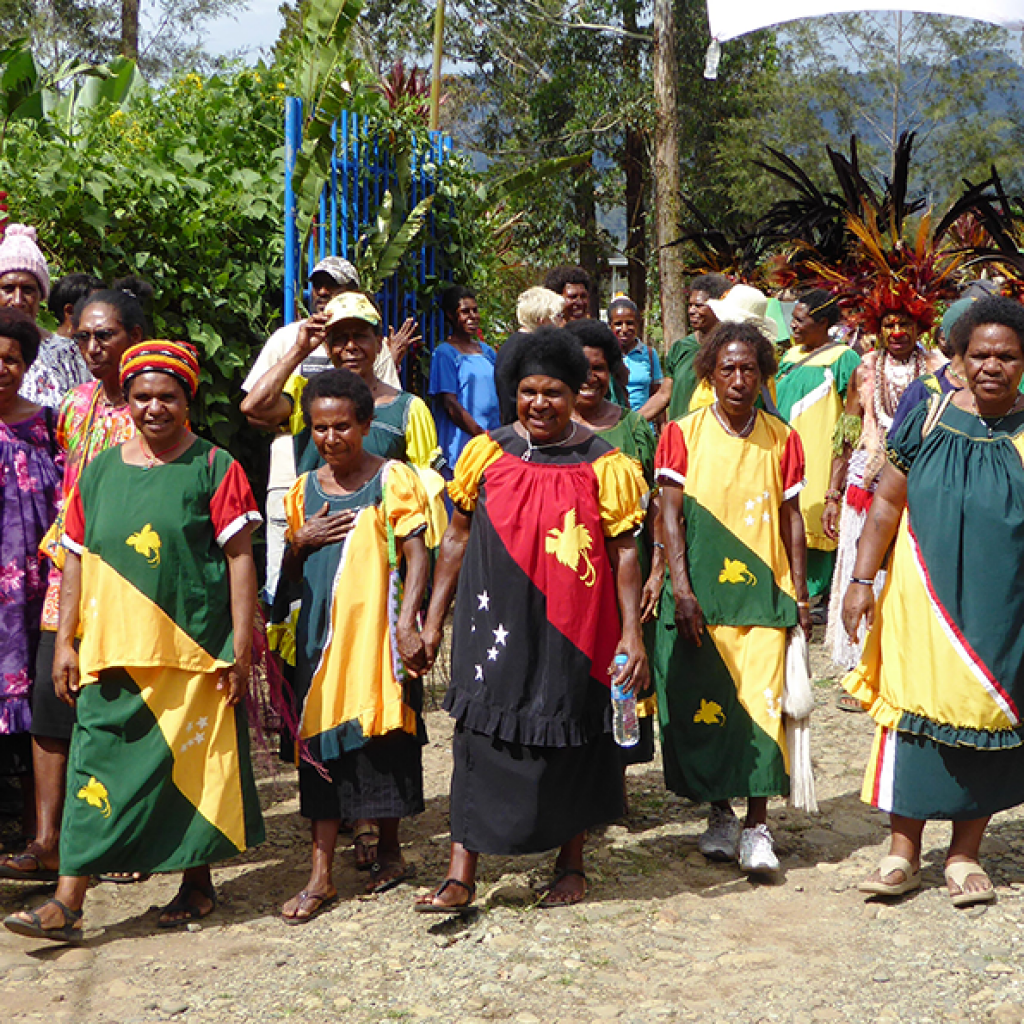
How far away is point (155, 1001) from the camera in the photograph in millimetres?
3727

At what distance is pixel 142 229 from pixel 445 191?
7.02 feet

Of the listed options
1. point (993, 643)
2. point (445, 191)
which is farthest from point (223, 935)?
point (445, 191)

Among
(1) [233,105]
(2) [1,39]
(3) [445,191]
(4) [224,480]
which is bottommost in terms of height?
(4) [224,480]

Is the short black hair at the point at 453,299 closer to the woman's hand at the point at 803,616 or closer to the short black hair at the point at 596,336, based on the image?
the short black hair at the point at 596,336

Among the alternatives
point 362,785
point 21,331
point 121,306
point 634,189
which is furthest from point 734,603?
point 634,189

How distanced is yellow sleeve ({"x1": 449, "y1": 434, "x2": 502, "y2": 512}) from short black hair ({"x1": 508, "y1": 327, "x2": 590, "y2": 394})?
264 mm

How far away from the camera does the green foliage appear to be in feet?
22.3

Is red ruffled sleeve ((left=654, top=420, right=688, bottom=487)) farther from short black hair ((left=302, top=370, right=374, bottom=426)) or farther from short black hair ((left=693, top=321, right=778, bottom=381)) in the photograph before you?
short black hair ((left=302, top=370, right=374, bottom=426))

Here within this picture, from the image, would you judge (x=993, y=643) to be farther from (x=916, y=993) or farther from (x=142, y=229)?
(x=142, y=229)

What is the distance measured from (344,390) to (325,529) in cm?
49

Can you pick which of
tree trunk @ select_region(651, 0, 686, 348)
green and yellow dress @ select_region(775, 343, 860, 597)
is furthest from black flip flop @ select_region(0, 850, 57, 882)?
tree trunk @ select_region(651, 0, 686, 348)

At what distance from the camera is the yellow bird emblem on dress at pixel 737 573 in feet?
15.8

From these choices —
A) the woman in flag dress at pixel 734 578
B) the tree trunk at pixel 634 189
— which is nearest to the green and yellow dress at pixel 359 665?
the woman in flag dress at pixel 734 578

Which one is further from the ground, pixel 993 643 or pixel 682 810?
pixel 993 643
